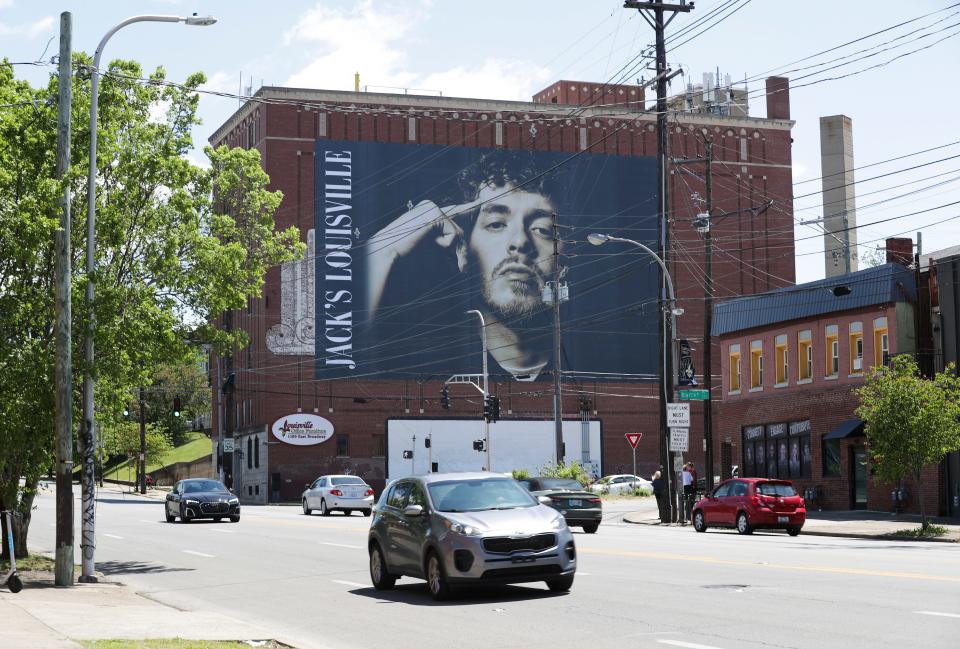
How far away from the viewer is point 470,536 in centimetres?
1603

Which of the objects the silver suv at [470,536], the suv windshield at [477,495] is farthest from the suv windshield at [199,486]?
the suv windshield at [477,495]

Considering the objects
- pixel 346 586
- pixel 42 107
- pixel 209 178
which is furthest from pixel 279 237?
pixel 346 586

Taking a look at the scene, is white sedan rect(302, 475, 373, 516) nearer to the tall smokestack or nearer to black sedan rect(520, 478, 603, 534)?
black sedan rect(520, 478, 603, 534)

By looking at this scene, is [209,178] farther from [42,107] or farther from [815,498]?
[815,498]

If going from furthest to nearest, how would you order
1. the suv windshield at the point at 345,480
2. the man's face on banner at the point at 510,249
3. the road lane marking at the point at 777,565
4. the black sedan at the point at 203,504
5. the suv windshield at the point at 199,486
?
1. the man's face on banner at the point at 510,249
2. the suv windshield at the point at 345,480
3. the suv windshield at the point at 199,486
4. the black sedan at the point at 203,504
5. the road lane marking at the point at 777,565

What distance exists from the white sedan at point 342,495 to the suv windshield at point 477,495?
32114mm

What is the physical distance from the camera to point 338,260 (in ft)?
259

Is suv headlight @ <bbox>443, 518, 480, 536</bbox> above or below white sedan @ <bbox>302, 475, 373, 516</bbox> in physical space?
above

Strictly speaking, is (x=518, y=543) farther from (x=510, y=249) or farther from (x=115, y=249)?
(x=510, y=249)

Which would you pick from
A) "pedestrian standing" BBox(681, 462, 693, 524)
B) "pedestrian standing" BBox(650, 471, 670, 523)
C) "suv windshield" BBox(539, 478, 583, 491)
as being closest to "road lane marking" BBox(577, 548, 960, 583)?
"suv windshield" BBox(539, 478, 583, 491)

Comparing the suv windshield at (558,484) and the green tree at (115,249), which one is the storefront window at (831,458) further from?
the green tree at (115,249)

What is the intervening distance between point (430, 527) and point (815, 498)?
32460 mm

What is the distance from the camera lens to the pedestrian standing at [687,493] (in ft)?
136

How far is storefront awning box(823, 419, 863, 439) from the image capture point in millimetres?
44094
